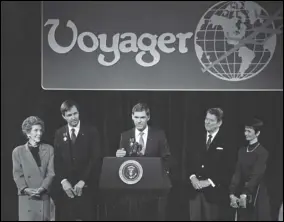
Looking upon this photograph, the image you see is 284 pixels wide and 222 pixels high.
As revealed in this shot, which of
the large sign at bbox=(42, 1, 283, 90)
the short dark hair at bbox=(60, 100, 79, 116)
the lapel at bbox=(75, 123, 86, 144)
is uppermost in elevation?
the large sign at bbox=(42, 1, 283, 90)

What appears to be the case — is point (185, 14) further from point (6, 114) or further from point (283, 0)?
point (6, 114)

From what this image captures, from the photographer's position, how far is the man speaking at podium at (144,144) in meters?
5.55

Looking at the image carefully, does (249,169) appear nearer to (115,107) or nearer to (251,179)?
(251,179)

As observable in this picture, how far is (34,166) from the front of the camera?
555 cm

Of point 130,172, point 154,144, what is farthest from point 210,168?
point 130,172

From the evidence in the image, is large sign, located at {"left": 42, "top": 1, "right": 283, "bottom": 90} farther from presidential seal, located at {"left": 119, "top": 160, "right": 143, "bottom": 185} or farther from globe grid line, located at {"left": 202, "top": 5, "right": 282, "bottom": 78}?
presidential seal, located at {"left": 119, "top": 160, "right": 143, "bottom": 185}

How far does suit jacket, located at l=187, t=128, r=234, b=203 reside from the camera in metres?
5.54

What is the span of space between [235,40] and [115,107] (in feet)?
2.79

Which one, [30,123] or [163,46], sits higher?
[163,46]

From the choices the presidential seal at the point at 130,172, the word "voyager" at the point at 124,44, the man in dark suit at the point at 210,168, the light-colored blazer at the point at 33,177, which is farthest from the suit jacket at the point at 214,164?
the light-colored blazer at the point at 33,177

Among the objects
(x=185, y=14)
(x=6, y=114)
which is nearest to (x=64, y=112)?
(x=6, y=114)

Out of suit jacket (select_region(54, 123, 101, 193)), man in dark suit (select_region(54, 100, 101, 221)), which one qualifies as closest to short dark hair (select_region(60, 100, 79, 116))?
man in dark suit (select_region(54, 100, 101, 221))

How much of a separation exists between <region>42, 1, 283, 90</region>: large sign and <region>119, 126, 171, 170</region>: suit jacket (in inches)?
11.0

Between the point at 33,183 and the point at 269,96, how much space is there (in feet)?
5.09
